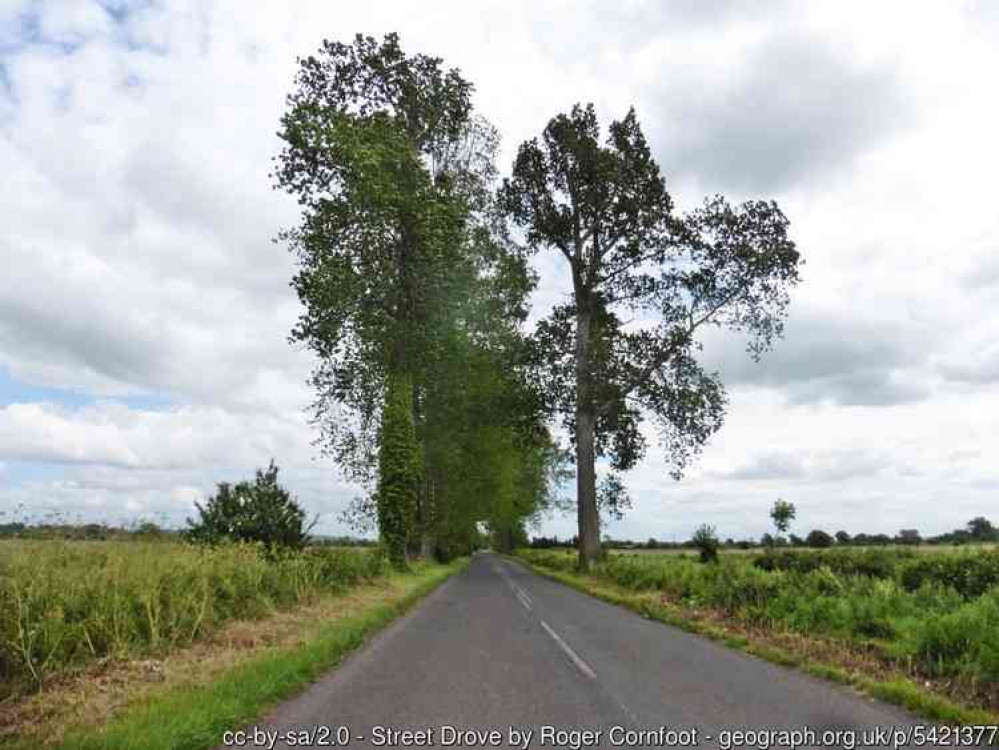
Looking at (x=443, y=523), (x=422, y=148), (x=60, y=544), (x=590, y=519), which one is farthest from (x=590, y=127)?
(x=60, y=544)

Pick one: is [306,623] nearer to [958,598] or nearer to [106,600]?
[106,600]

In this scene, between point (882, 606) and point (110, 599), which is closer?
point (110, 599)

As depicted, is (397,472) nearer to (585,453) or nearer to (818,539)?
(585,453)

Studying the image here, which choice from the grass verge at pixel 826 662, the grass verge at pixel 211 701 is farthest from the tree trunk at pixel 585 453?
the grass verge at pixel 211 701

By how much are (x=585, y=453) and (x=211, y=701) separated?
2846cm

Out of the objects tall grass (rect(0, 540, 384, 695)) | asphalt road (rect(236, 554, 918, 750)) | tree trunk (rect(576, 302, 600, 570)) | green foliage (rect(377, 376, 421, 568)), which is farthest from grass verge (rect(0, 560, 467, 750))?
tree trunk (rect(576, 302, 600, 570))

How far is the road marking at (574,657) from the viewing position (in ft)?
32.4

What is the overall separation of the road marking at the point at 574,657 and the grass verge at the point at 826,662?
9.76ft

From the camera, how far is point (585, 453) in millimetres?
35188

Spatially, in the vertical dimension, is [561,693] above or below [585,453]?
below

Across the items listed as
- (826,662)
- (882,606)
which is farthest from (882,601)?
(826,662)

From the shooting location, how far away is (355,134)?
95.0ft

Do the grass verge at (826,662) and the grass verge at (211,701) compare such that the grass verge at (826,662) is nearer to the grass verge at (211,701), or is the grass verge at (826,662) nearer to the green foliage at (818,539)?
the grass verge at (211,701)

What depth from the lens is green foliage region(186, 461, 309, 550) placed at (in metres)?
19.4
